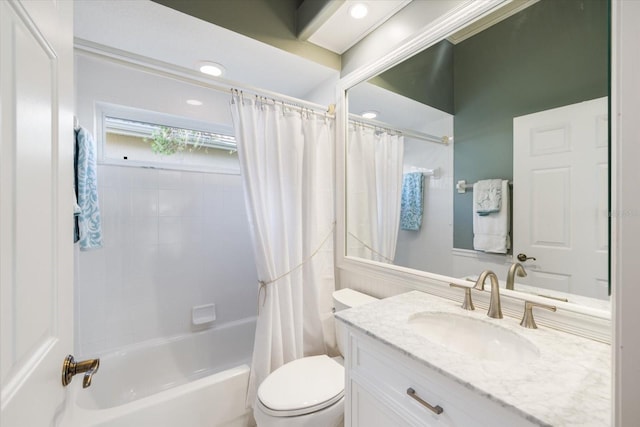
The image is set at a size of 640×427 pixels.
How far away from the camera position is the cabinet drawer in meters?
0.63

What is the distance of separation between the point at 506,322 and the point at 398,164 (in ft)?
3.18

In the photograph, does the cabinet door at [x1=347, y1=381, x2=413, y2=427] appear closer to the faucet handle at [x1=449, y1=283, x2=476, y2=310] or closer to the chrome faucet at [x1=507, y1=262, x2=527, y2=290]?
the faucet handle at [x1=449, y1=283, x2=476, y2=310]

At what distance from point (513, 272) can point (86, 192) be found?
76.3 inches

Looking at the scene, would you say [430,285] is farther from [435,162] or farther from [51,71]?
[51,71]

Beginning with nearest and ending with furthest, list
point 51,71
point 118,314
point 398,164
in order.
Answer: point 51,71
point 398,164
point 118,314

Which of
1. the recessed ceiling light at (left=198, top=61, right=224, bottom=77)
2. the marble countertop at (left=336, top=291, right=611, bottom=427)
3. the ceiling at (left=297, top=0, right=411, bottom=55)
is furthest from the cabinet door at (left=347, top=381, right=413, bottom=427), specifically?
the recessed ceiling light at (left=198, top=61, right=224, bottom=77)

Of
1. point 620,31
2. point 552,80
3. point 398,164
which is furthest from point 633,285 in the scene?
point 398,164

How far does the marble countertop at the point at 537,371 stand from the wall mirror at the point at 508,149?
0.21 meters

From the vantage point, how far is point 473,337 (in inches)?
40.3

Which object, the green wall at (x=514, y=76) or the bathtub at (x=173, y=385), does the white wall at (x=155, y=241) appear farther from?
the green wall at (x=514, y=76)

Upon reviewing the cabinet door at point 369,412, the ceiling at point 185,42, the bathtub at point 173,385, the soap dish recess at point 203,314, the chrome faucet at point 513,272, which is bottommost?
the bathtub at point 173,385

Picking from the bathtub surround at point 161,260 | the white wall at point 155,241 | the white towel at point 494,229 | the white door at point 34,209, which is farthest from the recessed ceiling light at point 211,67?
the white towel at point 494,229

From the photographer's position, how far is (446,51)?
130 centimetres

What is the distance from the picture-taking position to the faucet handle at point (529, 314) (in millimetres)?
932
